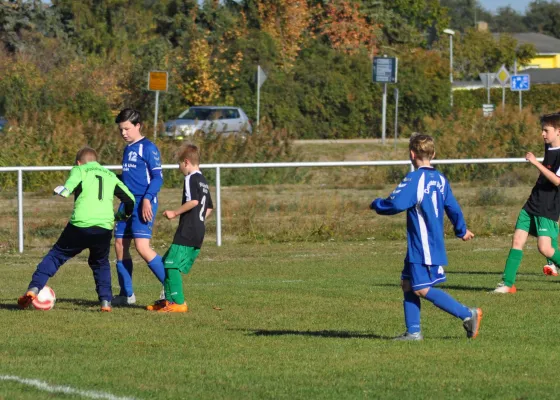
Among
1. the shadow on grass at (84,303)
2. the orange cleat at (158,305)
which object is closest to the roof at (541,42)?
the shadow on grass at (84,303)

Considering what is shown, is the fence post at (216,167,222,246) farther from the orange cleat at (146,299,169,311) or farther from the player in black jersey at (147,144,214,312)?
the player in black jersey at (147,144,214,312)

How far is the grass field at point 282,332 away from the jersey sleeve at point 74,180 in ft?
3.93

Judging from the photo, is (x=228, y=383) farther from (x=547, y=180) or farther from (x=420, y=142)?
(x=547, y=180)

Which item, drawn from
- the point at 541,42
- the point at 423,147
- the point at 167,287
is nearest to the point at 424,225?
the point at 423,147

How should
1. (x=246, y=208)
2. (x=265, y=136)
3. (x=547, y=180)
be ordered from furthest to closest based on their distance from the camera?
(x=265, y=136)
(x=246, y=208)
(x=547, y=180)

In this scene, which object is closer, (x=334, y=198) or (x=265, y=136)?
(x=334, y=198)

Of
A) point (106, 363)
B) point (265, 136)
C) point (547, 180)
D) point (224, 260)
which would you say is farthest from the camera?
point (265, 136)

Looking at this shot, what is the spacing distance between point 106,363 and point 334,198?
40.0 ft

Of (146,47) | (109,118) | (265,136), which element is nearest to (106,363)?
(265,136)

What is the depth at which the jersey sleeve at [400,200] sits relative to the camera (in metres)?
8.54

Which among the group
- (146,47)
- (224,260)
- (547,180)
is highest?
(146,47)

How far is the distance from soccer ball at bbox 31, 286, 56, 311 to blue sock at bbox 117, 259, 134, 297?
0.76m

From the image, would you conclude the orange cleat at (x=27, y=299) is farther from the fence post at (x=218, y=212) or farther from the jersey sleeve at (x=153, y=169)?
the fence post at (x=218, y=212)

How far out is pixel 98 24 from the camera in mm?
69312
